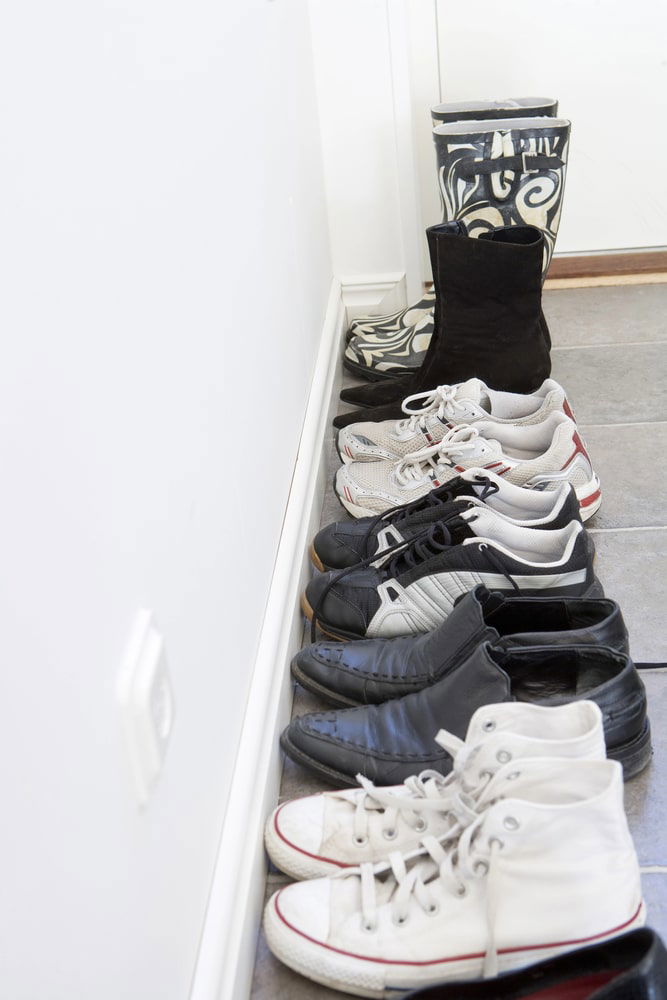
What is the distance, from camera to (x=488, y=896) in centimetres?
70

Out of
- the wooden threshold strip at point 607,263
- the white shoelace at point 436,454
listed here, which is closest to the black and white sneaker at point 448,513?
the white shoelace at point 436,454

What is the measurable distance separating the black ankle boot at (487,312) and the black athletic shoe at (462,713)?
77cm

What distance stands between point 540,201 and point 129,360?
1.43 metres

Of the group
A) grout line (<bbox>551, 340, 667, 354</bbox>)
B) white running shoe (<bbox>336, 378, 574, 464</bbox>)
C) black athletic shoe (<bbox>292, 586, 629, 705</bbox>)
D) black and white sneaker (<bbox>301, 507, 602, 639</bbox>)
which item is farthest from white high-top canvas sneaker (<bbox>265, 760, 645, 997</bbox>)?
grout line (<bbox>551, 340, 667, 354</bbox>)

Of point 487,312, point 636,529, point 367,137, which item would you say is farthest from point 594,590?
point 367,137

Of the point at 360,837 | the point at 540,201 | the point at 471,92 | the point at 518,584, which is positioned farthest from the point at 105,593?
the point at 471,92

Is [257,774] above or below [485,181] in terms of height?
below

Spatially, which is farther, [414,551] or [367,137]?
[367,137]

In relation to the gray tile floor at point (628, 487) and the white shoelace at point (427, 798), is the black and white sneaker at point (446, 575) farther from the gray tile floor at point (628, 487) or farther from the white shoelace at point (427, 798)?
the white shoelace at point (427, 798)

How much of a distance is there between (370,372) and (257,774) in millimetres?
1162

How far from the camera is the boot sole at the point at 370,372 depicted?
189 centimetres

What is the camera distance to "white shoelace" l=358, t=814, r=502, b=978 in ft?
2.27

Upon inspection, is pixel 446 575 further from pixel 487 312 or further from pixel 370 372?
pixel 370 372

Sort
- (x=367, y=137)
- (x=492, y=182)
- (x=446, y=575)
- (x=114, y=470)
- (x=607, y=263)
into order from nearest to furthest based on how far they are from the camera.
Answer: (x=114, y=470) → (x=446, y=575) → (x=492, y=182) → (x=367, y=137) → (x=607, y=263)
